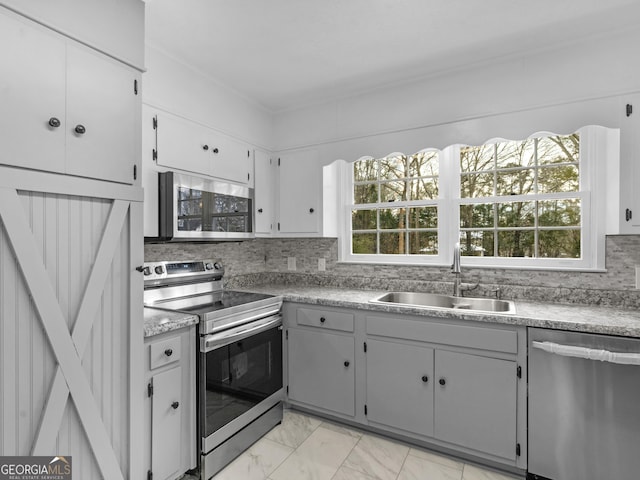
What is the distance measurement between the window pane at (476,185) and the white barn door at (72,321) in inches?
91.0

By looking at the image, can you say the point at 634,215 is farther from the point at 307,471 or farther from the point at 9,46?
the point at 9,46

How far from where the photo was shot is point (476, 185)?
2781mm

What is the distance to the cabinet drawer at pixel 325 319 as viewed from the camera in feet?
8.12

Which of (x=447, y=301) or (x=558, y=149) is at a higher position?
(x=558, y=149)

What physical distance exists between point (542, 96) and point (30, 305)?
291 cm

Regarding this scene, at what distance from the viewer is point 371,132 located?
2.87 meters

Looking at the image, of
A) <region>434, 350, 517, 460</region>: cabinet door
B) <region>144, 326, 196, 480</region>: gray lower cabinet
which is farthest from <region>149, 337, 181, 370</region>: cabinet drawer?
<region>434, 350, 517, 460</region>: cabinet door

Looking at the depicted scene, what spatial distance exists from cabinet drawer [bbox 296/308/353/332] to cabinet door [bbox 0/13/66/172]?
1738 mm

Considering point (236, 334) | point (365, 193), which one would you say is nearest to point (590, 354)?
point (236, 334)

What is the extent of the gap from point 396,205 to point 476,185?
2.11 ft

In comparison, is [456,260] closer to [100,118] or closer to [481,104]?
[481,104]

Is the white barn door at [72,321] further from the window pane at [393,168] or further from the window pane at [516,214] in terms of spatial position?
the window pane at [516,214]

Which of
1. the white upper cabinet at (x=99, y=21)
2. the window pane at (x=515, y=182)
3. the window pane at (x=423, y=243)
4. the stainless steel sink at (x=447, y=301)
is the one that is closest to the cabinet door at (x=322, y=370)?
the stainless steel sink at (x=447, y=301)

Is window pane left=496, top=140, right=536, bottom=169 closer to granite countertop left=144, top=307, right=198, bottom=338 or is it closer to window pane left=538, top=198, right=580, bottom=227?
window pane left=538, top=198, right=580, bottom=227
